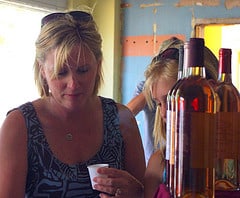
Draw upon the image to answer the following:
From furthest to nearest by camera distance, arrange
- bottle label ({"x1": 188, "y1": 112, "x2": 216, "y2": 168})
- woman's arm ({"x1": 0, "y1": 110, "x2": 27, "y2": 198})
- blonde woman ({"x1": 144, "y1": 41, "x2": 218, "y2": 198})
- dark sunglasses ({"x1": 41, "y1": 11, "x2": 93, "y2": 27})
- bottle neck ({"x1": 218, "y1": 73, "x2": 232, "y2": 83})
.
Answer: dark sunglasses ({"x1": 41, "y1": 11, "x2": 93, "y2": 27}) → woman's arm ({"x1": 0, "y1": 110, "x2": 27, "y2": 198}) → blonde woman ({"x1": 144, "y1": 41, "x2": 218, "y2": 198}) → bottle neck ({"x1": 218, "y1": 73, "x2": 232, "y2": 83}) → bottle label ({"x1": 188, "y1": 112, "x2": 216, "y2": 168})

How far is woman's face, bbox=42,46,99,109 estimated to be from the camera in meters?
1.38

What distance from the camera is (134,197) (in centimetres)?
131

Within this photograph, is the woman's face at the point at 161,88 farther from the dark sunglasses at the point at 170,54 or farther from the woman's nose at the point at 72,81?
the woman's nose at the point at 72,81

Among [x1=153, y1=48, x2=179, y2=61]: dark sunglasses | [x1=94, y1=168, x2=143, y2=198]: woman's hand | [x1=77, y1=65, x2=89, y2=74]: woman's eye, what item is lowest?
[x1=94, y1=168, x2=143, y2=198]: woman's hand

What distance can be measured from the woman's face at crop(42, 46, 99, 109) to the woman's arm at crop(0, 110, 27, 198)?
6.2 inches

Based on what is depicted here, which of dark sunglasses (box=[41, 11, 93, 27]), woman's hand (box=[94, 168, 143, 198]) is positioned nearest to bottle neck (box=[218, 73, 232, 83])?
woman's hand (box=[94, 168, 143, 198])

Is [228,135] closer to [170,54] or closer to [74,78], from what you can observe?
[170,54]

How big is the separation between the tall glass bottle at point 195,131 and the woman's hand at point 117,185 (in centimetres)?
47

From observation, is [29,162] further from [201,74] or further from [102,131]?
[201,74]

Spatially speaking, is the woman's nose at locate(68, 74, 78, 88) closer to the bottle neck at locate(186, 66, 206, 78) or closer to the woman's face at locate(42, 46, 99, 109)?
the woman's face at locate(42, 46, 99, 109)

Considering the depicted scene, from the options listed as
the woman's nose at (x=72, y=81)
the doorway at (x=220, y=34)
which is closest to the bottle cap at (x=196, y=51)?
the woman's nose at (x=72, y=81)

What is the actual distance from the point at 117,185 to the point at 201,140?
0.56 metres

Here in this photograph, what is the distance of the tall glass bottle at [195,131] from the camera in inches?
30.2

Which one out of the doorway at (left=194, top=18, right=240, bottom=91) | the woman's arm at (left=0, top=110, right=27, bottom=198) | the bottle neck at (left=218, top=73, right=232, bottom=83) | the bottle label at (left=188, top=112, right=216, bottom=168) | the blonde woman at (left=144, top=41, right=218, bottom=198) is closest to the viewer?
the bottle label at (left=188, top=112, right=216, bottom=168)
